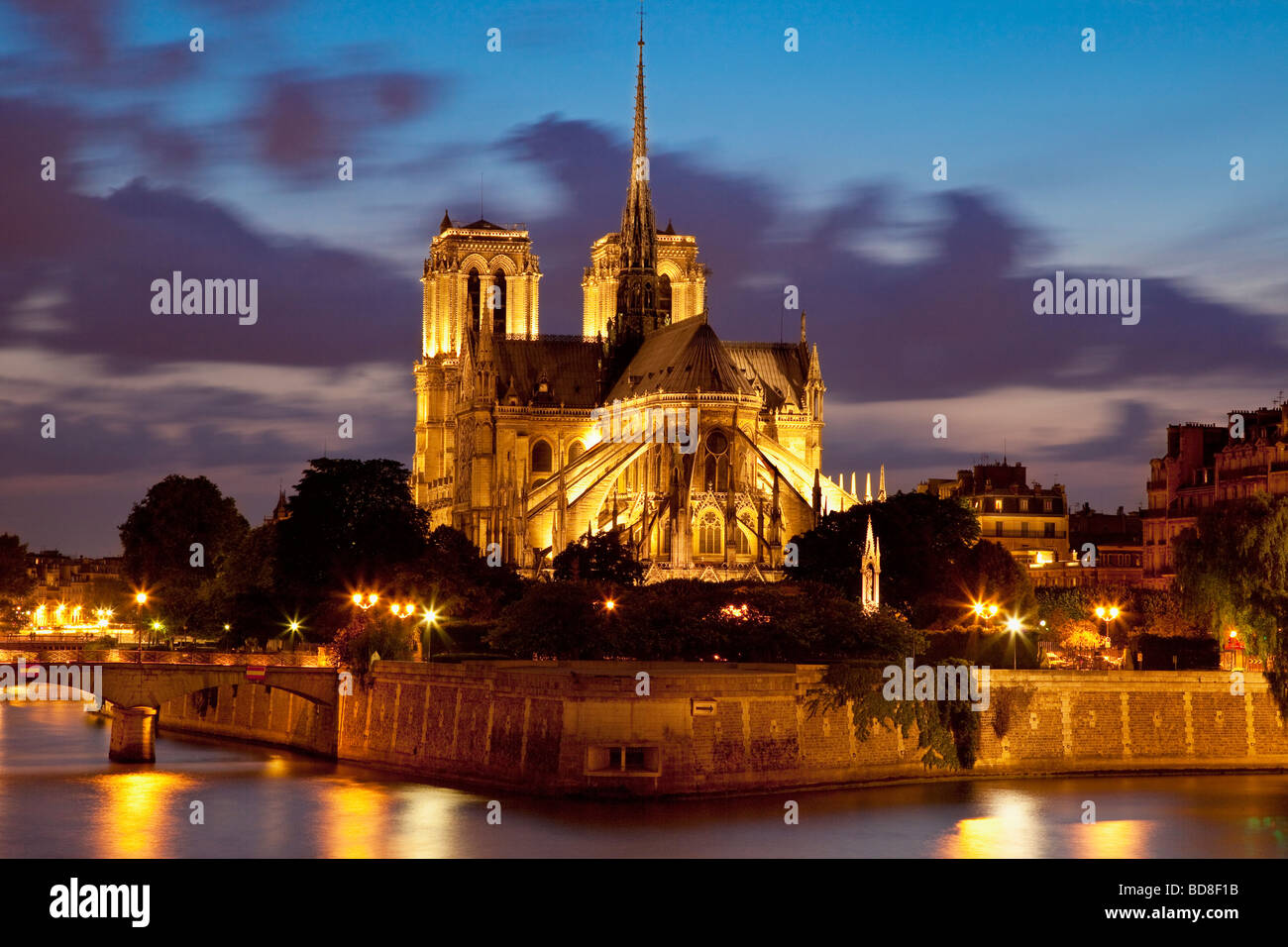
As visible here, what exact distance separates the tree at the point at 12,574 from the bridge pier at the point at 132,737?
60.6m

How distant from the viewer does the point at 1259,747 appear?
201 feet

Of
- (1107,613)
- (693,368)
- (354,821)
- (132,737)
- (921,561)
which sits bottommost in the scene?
(354,821)

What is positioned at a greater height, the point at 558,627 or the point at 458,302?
the point at 458,302

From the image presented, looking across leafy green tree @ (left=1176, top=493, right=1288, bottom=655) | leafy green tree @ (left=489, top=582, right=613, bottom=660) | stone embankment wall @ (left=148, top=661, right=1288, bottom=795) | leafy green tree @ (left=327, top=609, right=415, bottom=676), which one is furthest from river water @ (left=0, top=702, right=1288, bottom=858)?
leafy green tree @ (left=489, top=582, right=613, bottom=660)

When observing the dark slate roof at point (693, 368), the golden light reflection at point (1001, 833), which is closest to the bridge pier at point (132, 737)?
the golden light reflection at point (1001, 833)

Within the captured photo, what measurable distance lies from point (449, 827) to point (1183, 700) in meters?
21.9

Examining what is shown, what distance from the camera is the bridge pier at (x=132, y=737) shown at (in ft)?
211

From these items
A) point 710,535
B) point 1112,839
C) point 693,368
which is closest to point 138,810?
point 1112,839

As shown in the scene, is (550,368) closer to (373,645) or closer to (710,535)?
(710,535)

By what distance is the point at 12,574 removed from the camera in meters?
126

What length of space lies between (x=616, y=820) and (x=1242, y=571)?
23474 millimetres

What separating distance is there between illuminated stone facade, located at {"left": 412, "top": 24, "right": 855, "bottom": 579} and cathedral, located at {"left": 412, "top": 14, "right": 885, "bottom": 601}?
0.30 feet

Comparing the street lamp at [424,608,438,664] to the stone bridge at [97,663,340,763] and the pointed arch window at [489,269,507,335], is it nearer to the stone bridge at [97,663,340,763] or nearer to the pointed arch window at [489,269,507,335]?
the stone bridge at [97,663,340,763]

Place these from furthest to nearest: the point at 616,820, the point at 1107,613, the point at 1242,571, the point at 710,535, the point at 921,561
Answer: the point at 710,535, the point at 921,561, the point at 1107,613, the point at 1242,571, the point at 616,820
